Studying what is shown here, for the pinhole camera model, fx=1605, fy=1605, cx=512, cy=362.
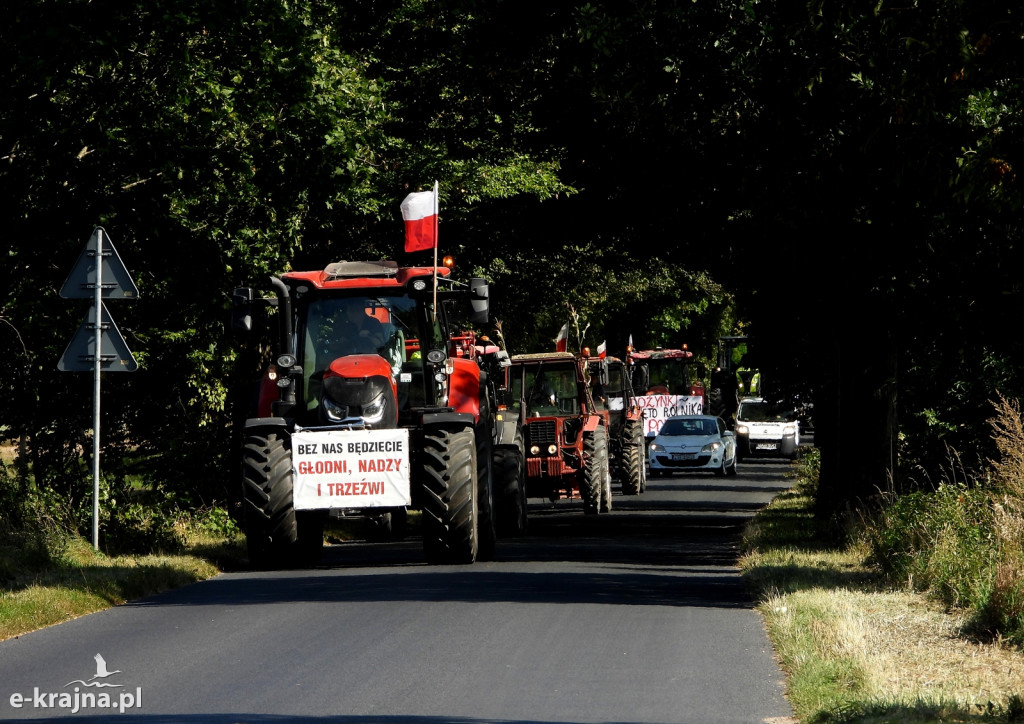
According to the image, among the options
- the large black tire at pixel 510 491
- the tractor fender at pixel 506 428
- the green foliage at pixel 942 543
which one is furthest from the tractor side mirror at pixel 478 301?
the tractor fender at pixel 506 428

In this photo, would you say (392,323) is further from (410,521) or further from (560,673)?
(410,521)

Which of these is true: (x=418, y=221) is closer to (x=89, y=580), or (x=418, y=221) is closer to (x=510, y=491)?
(x=510, y=491)

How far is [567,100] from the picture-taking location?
69.6ft

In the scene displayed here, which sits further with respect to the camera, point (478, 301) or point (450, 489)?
point (478, 301)

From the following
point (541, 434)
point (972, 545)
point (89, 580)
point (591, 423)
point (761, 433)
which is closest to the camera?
point (972, 545)

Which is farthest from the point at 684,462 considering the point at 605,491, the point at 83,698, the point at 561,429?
the point at 83,698

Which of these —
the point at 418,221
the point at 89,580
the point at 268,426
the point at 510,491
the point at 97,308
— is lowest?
the point at 89,580

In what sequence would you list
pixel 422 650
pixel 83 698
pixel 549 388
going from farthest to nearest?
1. pixel 549 388
2. pixel 422 650
3. pixel 83 698

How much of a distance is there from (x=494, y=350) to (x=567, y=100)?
3.50m

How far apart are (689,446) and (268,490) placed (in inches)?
1124

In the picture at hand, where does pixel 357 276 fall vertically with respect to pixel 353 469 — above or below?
above

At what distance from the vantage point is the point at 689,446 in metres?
43.3

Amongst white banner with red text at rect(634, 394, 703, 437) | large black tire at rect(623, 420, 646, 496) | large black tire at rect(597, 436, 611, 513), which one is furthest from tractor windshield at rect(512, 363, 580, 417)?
white banner with red text at rect(634, 394, 703, 437)

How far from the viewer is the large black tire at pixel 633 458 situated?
33719 millimetres
